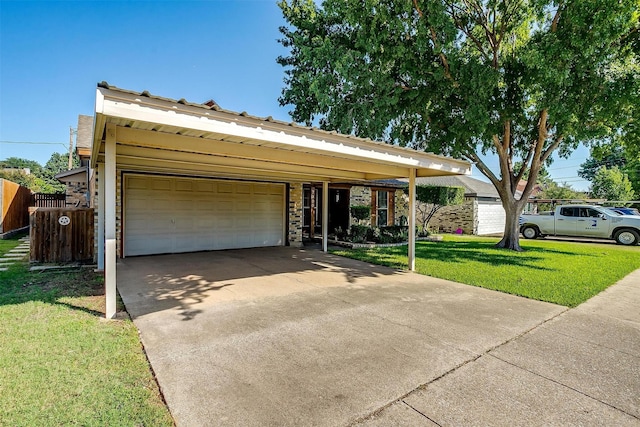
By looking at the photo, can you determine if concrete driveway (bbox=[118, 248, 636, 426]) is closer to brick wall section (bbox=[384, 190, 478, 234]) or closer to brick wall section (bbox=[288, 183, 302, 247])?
brick wall section (bbox=[288, 183, 302, 247])

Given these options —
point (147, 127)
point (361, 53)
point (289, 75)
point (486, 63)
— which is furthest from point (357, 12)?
point (147, 127)

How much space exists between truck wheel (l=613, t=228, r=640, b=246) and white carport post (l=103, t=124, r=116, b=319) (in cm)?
1839

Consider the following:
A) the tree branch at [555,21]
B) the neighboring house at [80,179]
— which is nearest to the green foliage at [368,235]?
the tree branch at [555,21]

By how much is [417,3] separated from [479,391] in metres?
9.70

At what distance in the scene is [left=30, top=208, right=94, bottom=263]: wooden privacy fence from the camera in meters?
7.60

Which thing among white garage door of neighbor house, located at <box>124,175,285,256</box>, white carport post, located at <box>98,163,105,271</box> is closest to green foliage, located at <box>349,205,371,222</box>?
white garage door of neighbor house, located at <box>124,175,285,256</box>

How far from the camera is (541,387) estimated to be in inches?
113

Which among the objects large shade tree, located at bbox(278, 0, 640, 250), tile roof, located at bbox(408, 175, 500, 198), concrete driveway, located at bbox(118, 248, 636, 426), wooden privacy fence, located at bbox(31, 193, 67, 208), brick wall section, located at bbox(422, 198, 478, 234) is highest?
large shade tree, located at bbox(278, 0, 640, 250)

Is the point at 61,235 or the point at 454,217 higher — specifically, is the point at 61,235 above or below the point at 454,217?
below

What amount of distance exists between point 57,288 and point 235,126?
4.34m

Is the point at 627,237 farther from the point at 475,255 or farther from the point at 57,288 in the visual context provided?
the point at 57,288

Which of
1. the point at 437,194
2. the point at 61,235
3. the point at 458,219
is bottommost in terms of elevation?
the point at 61,235

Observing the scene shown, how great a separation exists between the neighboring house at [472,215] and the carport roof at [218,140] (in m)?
11.9

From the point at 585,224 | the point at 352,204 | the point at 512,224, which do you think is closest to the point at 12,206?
the point at 352,204
